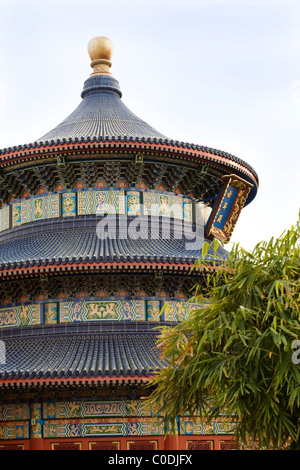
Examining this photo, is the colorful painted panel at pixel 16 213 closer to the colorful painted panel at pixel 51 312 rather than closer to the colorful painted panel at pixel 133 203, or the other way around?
the colorful painted panel at pixel 133 203

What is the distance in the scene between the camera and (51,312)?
2103 centimetres

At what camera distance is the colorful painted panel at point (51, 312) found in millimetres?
20953

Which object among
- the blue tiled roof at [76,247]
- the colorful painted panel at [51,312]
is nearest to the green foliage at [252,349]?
the blue tiled roof at [76,247]

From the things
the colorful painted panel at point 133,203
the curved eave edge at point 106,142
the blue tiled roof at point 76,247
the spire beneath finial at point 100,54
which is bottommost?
the blue tiled roof at point 76,247

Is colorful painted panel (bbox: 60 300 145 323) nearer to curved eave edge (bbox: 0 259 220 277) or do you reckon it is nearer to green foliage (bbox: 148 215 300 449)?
Result: curved eave edge (bbox: 0 259 220 277)

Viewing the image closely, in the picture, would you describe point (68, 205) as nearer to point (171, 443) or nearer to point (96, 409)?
point (96, 409)

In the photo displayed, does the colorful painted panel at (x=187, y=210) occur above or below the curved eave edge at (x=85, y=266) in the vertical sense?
above

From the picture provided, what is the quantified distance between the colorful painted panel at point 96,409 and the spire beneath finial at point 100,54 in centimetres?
1506

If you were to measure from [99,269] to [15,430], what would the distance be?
192 inches

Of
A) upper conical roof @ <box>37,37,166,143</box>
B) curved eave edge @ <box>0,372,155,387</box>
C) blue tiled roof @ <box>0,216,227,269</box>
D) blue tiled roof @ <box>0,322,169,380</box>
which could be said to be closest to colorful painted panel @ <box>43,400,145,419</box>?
blue tiled roof @ <box>0,322,169,380</box>

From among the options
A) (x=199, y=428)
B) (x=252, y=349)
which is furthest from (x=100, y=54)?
(x=252, y=349)

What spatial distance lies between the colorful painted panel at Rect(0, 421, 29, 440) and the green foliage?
6.85m
